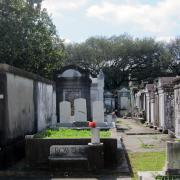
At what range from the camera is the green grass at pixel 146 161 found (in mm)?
11008

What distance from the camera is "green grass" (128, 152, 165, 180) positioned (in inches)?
433

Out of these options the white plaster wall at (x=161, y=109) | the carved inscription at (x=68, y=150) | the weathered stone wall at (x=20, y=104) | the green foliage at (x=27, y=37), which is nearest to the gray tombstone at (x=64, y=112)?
the weathered stone wall at (x=20, y=104)

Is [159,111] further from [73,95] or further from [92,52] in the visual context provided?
[92,52]

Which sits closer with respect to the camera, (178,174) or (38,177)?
(178,174)

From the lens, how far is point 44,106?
1706 cm

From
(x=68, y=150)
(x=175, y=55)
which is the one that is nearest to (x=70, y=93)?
(x=68, y=150)

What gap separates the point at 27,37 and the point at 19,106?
52.7ft

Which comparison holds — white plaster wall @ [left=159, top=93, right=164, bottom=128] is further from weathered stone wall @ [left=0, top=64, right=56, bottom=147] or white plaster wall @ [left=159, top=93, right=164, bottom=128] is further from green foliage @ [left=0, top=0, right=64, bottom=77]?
green foliage @ [left=0, top=0, right=64, bottom=77]

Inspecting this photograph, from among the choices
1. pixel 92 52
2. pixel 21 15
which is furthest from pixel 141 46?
pixel 21 15

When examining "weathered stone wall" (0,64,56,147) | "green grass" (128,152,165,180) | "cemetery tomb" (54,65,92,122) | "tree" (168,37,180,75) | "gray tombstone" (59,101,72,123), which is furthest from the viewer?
"tree" (168,37,180,75)

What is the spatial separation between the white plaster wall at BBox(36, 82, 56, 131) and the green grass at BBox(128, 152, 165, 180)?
3.82 m

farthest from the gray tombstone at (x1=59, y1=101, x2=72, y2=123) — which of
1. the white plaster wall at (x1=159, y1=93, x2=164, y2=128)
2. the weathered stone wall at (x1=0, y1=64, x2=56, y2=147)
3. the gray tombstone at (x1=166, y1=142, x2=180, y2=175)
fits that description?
the gray tombstone at (x1=166, y1=142, x2=180, y2=175)

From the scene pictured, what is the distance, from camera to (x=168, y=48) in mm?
66438

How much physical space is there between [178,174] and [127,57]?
189 feet
